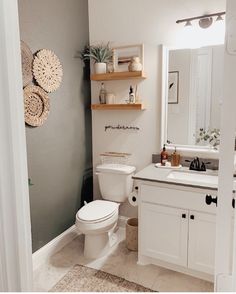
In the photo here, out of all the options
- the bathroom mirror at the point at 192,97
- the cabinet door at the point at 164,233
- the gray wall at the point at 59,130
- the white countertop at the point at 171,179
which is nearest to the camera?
the white countertop at the point at 171,179

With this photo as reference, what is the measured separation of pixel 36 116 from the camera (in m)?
2.15

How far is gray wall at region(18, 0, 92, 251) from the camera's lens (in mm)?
2158

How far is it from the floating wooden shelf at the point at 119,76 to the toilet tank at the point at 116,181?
902mm

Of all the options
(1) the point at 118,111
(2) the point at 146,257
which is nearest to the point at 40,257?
(2) the point at 146,257

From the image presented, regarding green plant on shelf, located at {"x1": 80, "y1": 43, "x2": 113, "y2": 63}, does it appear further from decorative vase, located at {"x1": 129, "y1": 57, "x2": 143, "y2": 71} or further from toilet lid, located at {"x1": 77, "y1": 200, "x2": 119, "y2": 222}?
toilet lid, located at {"x1": 77, "y1": 200, "x2": 119, "y2": 222}

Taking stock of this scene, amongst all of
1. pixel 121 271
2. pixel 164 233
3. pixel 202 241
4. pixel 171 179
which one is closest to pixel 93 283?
pixel 121 271

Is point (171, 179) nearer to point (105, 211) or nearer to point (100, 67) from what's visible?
point (105, 211)

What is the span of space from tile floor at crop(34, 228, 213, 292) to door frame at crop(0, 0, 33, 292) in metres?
1.43

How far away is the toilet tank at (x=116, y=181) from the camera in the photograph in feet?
8.49

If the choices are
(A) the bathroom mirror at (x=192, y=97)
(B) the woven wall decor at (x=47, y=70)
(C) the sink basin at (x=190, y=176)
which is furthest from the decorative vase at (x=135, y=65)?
(C) the sink basin at (x=190, y=176)

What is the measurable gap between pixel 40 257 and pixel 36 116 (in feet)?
4.04

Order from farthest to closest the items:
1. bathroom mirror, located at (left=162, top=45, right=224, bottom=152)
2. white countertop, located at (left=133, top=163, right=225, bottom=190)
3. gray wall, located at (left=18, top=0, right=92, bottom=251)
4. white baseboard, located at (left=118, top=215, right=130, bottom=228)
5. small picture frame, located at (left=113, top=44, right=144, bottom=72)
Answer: white baseboard, located at (left=118, top=215, right=130, bottom=228), small picture frame, located at (left=113, top=44, right=144, bottom=72), bathroom mirror, located at (left=162, top=45, right=224, bottom=152), gray wall, located at (left=18, top=0, right=92, bottom=251), white countertop, located at (left=133, top=163, right=225, bottom=190)

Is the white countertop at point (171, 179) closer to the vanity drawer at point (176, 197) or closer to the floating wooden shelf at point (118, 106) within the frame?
the vanity drawer at point (176, 197)

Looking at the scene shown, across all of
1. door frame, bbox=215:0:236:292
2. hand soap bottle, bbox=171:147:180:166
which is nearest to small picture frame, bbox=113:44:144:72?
hand soap bottle, bbox=171:147:180:166
